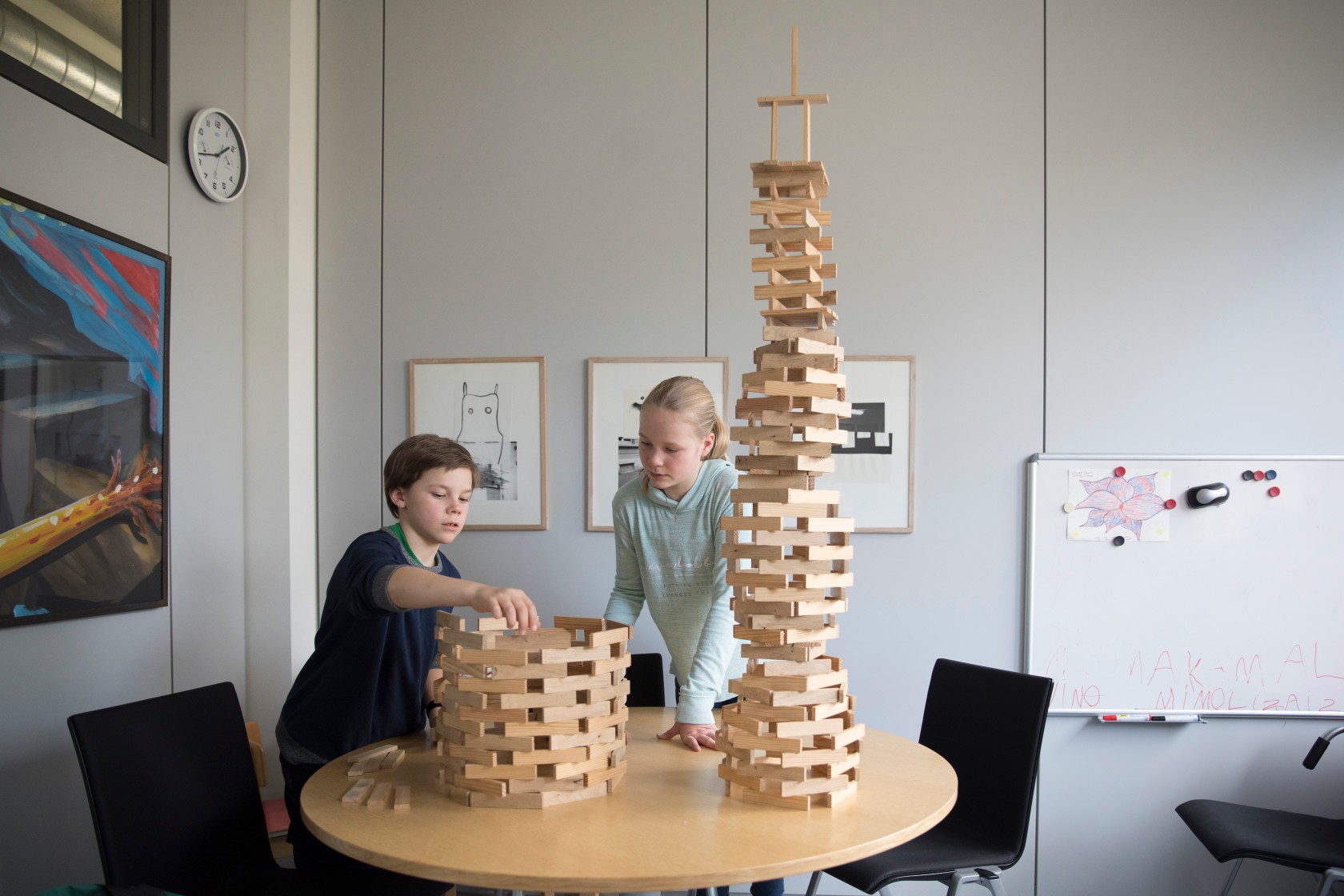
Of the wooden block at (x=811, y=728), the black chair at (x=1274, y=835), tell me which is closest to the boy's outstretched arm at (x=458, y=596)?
the wooden block at (x=811, y=728)

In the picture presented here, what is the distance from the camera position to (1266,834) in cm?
263

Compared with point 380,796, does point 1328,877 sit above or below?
below

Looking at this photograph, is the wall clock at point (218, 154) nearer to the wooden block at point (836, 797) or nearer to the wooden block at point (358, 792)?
the wooden block at point (358, 792)

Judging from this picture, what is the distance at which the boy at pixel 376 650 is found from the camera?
1.95 meters

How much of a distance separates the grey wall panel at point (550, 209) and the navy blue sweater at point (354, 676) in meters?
1.26

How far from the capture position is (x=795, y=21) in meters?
3.35

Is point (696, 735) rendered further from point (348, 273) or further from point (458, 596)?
point (348, 273)

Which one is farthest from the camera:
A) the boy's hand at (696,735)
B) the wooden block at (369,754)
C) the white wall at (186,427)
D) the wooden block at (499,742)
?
the white wall at (186,427)

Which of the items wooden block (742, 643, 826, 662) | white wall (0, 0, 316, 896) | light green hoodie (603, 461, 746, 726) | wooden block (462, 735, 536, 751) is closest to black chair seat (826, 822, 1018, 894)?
light green hoodie (603, 461, 746, 726)

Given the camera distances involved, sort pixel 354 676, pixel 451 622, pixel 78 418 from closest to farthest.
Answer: pixel 451 622
pixel 354 676
pixel 78 418

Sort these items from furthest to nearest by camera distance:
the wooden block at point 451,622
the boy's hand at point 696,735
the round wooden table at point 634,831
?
the boy's hand at point 696,735 < the wooden block at point 451,622 < the round wooden table at point 634,831

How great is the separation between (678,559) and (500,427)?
1.31 m

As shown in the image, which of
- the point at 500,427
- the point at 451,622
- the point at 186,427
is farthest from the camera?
the point at 500,427

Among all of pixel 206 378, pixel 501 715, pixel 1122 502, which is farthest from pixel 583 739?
pixel 1122 502
